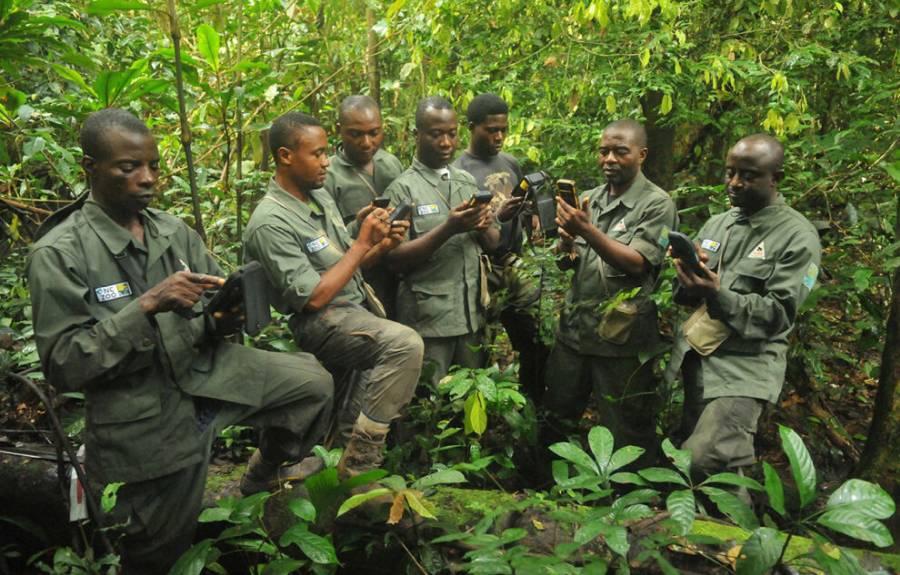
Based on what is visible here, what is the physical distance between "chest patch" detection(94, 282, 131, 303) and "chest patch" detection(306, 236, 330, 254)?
1.03 m

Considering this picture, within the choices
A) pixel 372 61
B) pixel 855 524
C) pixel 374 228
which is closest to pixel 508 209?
pixel 374 228

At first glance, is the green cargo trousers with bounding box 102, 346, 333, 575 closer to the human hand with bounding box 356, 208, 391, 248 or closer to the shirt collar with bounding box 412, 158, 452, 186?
the human hand with bounding box 356, 208, 391, 248

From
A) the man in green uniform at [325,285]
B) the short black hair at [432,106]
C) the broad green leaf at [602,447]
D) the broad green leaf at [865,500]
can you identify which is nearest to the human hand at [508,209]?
the short black hair at [432,106]

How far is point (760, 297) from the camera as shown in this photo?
146 inches

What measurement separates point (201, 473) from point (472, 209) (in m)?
1.99

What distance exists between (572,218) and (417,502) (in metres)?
2.00

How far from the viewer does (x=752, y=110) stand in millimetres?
6332

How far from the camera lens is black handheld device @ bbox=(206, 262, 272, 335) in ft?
9.95

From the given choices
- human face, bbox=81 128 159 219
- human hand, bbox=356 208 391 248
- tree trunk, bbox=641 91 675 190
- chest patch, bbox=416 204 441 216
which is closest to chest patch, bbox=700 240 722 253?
chest patch, bbox=416 204 441 216

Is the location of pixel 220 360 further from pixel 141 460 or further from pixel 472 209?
pixel 472 209

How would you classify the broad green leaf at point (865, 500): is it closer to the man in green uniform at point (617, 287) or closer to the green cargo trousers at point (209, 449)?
the man in green uniform at point (617, 287)

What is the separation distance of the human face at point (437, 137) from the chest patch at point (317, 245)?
3.48 ft

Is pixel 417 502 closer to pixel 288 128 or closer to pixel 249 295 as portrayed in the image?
pixel 249 295

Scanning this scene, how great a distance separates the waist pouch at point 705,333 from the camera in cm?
385
